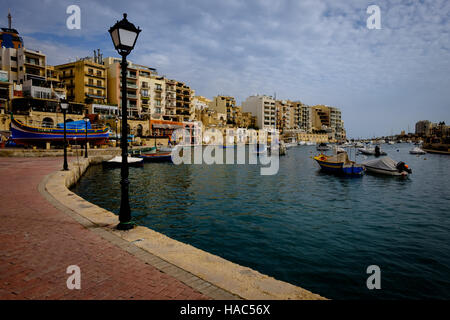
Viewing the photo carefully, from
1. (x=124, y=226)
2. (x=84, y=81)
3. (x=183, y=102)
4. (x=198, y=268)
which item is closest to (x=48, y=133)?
(x=84, y=81)

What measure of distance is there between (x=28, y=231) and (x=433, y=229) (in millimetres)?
14864

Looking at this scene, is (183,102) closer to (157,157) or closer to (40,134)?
(157,157)

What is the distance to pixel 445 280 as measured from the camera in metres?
7.13

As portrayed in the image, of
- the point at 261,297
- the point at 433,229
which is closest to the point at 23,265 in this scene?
the point at 261,297

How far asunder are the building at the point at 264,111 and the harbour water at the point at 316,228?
4075 inches

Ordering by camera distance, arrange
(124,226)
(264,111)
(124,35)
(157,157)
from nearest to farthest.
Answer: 1. (124,35)
2. (124,226)
3. (157,157)
4. (264,111)

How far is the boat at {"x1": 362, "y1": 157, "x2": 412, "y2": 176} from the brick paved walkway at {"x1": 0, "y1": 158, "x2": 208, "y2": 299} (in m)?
30.4

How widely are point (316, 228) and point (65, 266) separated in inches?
361

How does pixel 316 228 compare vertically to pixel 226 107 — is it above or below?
below

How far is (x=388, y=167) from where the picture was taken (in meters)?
28.6

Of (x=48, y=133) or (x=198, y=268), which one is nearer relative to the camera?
(x=198, y=268)

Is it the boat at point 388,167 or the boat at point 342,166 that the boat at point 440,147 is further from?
the boat at point 342,166

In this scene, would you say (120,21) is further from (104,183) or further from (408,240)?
(104,183)

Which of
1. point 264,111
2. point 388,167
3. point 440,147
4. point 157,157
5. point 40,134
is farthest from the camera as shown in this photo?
point 264,111
